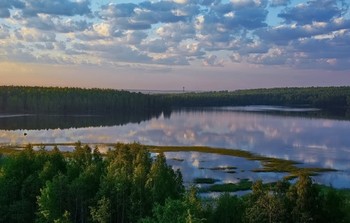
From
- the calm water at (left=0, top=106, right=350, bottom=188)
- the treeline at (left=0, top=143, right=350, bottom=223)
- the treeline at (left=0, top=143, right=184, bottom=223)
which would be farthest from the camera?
the calm water at (left=0, top=106, right=350, bottom=188)

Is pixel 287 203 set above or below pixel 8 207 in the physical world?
above

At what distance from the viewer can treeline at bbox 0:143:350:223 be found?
28234 mm

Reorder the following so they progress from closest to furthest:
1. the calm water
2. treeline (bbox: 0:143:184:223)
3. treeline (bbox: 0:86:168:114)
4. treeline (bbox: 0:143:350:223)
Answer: treeline (bbox: 0:143:350:223) → treeline (bbox: 0:143:184:223) → the calm water → treeline (bbox: 0:86:168:114)

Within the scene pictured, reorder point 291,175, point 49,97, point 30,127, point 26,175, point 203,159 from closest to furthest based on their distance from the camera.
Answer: point 26,175
point 291,175
point 203,159
point 30,127
point 49,97

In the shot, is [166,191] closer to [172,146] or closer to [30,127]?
[172,146]

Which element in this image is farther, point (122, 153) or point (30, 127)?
point (30, 127)

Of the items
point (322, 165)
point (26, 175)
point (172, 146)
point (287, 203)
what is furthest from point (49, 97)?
point (287, 203)

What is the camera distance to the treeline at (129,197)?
28.2 m

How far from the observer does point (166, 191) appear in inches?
1382

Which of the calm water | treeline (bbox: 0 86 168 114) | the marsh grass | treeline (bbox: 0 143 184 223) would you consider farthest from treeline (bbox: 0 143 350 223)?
treeline (bbox: 0 86 168 114)

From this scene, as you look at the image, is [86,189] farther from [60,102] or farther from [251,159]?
[60,102]

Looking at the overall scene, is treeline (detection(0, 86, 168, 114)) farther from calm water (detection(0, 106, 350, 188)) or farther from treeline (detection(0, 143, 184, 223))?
treeline (detection(0, 143, 184, 223))

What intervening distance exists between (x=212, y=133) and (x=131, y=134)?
19.8 m

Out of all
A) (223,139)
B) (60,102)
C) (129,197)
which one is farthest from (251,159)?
(60,102)
